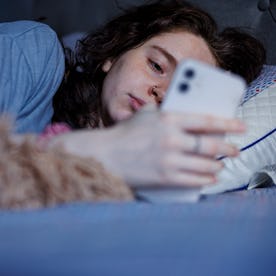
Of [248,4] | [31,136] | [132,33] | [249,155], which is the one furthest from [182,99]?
[248,4]

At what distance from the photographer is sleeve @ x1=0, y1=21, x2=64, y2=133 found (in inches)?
35.9

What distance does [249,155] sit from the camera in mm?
988

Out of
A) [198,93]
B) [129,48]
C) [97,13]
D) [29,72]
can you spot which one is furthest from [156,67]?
[97,13]

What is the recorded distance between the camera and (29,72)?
98 cm

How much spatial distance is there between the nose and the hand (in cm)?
37

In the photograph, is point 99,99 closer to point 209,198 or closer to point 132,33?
point 132,33

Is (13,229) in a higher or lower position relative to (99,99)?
higher

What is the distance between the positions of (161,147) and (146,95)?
16.6 inches

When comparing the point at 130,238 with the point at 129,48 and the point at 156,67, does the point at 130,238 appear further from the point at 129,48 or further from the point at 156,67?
the point at 129,48

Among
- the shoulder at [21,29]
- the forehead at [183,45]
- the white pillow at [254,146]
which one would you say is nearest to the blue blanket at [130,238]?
the white pillow at [254,146]

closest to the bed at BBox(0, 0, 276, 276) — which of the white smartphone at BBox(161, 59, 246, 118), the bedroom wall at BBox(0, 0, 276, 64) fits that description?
the white smartphone at BBox(161, 59, 246, 118)

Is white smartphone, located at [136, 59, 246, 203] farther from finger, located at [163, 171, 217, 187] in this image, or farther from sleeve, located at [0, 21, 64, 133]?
sleeve, located at [0, 21, 64, 133]

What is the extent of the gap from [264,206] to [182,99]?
0.22 m

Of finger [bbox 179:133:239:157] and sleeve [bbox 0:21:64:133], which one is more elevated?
finger [bbox 179:133:239:157]
